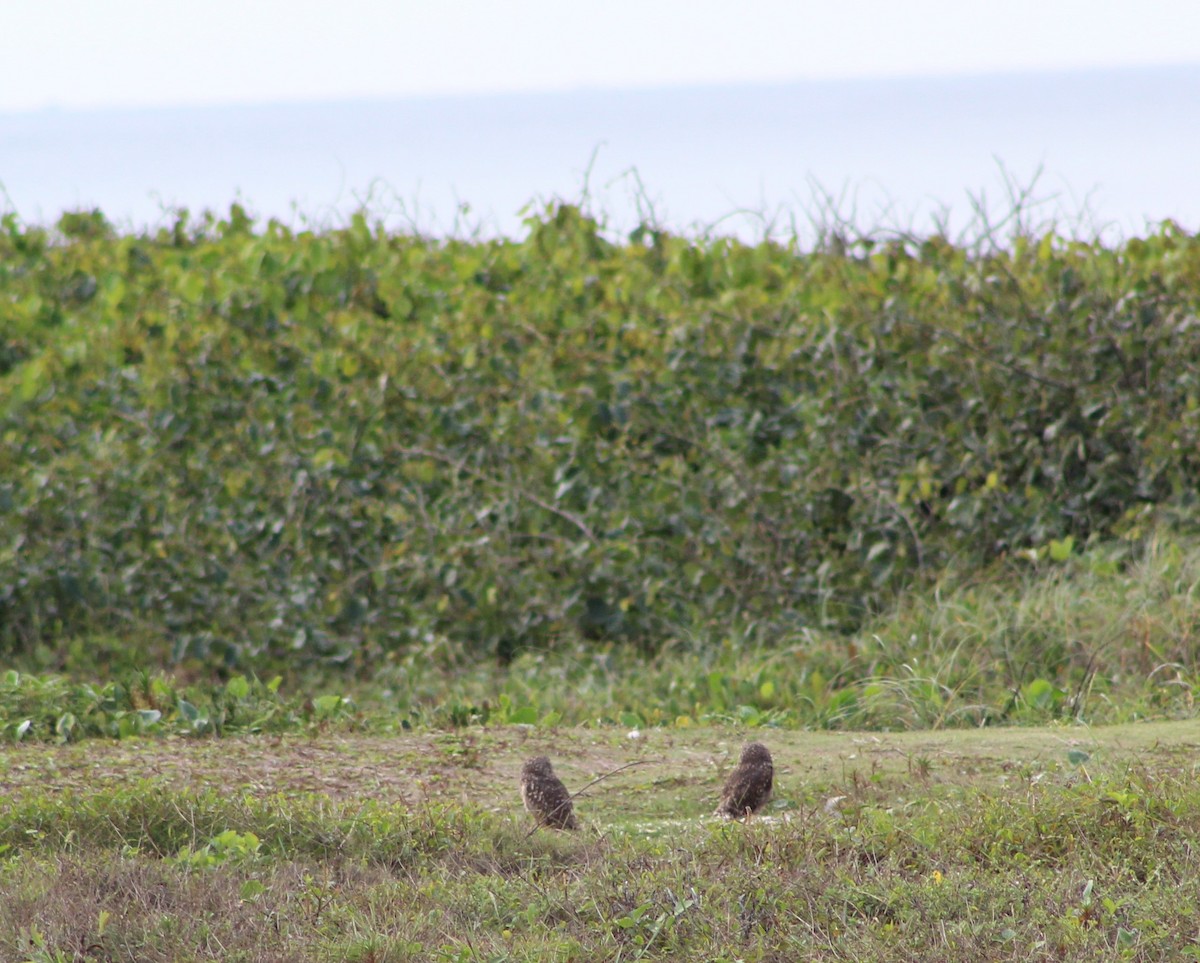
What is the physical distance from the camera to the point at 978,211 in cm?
741

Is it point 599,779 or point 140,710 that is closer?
point 599,779

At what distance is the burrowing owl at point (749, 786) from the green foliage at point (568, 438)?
274 centimetres

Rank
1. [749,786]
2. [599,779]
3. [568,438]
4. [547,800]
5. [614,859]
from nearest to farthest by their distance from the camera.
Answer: [614,859]
[547,800]
[749,786]
[599,779]
[568,438]

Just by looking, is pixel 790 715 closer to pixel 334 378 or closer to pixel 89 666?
pixel 334 378

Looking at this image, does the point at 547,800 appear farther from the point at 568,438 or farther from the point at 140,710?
the point at 568,438

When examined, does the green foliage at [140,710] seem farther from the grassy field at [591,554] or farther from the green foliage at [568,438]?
the green foliage at [568,438]

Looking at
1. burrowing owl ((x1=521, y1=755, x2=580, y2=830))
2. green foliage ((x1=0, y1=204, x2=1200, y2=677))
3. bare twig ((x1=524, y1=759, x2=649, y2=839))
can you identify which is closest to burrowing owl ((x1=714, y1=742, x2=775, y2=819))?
bare twig ((x1=524, y1=759, x2=649, y2=839))

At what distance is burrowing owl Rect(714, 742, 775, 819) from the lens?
4.11 meters

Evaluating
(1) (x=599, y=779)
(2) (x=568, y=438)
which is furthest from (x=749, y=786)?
(2) (x=568, y=438)

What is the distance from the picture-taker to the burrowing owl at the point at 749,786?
411cm

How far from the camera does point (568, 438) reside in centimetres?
738

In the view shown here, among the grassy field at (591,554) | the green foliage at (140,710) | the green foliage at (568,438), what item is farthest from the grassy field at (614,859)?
the green foliage at (568,438)

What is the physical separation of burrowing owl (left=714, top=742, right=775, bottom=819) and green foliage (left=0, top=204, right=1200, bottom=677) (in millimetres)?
2745

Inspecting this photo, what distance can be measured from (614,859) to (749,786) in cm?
70
